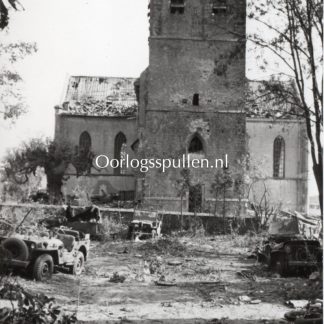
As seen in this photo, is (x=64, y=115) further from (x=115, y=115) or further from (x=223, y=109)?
(x=223, y=109)

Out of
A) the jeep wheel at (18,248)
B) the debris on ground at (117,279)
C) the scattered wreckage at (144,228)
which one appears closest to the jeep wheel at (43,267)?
the jeep wheel at (18,248)

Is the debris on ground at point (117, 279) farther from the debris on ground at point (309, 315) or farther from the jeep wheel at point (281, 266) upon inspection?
the debris on ground at point (309, 315)

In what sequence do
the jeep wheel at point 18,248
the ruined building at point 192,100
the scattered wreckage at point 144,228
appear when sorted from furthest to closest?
the ruined building at point 192,100 < the scattered wreckage at point 144,228 < the jeep wheel at point 18,248

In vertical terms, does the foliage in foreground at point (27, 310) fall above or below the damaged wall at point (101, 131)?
below

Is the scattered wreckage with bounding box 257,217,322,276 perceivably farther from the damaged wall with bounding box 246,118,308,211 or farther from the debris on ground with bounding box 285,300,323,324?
the damaged wall with bounding box 246,118,308,211

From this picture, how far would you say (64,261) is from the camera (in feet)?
40.5

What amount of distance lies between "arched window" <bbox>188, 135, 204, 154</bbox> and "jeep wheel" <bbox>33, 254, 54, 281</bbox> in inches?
741

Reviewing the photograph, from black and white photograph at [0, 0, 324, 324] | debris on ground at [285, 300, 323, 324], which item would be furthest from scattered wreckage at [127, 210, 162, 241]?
debris on ground at [285, 300, 323, 324]

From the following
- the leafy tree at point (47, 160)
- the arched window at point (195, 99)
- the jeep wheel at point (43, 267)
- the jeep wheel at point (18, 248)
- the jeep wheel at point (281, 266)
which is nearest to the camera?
the jeep wheel at point (18, 248)

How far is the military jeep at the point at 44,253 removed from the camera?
10.7 metres

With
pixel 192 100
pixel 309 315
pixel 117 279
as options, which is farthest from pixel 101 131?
pixel 309 315

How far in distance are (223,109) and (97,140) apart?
1210cm

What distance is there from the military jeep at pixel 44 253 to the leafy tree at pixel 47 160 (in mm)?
17343

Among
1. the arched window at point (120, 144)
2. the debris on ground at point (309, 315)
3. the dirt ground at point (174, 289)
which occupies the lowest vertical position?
the dirt ground at point (174, 289)
